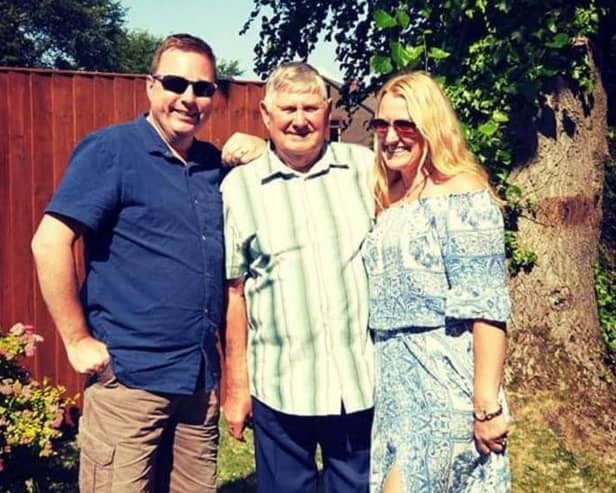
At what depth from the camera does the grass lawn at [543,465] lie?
14.1ft

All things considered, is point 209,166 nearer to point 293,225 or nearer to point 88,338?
point 293,225

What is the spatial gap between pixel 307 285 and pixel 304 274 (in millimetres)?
38

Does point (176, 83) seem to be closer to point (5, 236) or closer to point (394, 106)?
point (394, 106)

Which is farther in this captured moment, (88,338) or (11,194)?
(11,194)

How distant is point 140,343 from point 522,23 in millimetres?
2759

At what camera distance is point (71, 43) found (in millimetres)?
46781

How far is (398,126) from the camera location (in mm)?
2600

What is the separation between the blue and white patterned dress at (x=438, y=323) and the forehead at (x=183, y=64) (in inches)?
33.7

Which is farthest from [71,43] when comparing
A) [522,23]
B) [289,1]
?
[522,23]

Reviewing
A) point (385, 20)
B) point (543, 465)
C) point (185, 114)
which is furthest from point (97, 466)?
point (385, 20)

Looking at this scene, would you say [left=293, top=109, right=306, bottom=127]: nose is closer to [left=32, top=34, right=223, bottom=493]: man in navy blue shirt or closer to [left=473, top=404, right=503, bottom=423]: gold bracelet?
[left=32, top=34, right=223, bottom=493]: man in navy blue shirt

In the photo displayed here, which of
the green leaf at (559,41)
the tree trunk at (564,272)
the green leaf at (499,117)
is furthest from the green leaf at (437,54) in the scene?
the tree trunk at (564,272)

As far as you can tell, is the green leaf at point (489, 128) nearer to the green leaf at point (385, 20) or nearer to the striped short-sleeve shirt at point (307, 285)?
the green leaf at point (385, 20)

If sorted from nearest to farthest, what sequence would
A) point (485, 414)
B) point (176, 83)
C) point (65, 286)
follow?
point (485, 414), point (65, 286), point (176, 83)
